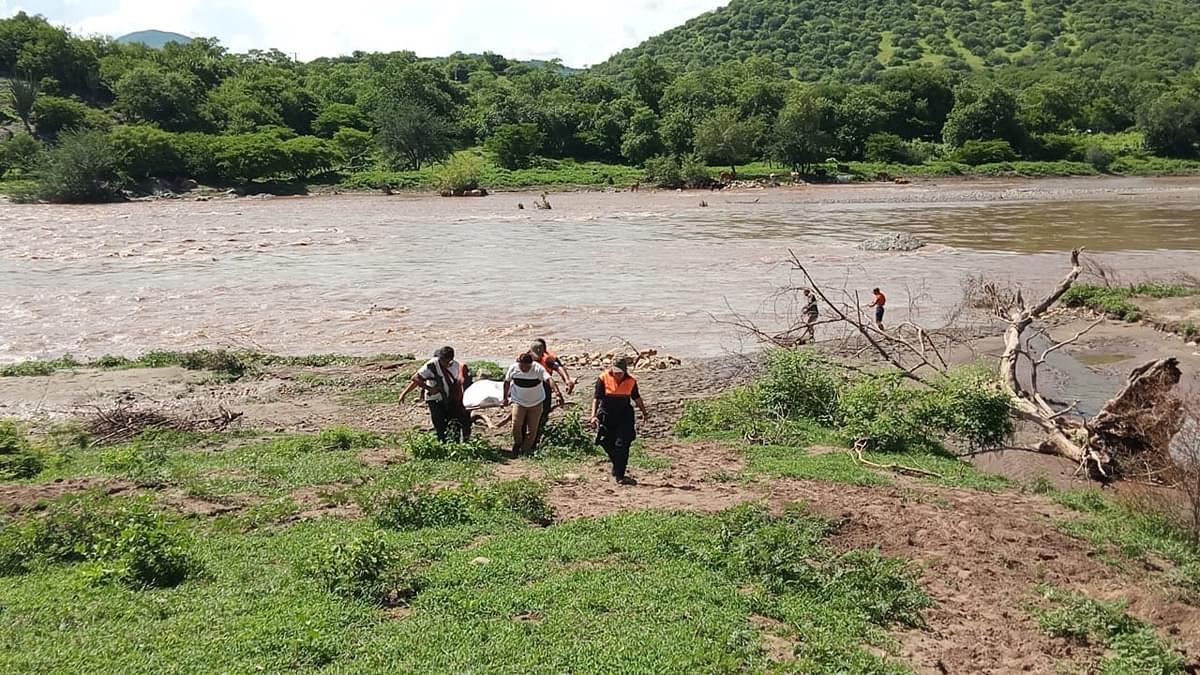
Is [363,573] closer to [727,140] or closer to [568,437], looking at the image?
[568,437]

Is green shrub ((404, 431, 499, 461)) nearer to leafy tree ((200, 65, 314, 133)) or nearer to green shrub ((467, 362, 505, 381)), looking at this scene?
green shrub ((467, 362, 505, 381))

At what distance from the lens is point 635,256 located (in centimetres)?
3919

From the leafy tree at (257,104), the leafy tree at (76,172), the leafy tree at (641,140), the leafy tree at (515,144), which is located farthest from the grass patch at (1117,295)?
the leafy tree at (257,104)

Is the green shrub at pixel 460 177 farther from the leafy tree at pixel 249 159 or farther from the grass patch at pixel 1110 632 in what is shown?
the grass patch at pixel 1110 632

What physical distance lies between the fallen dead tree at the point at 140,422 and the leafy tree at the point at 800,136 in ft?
254

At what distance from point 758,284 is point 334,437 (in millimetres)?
→ 20644

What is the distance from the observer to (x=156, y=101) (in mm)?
98500

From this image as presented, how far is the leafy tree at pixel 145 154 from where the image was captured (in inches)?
2948

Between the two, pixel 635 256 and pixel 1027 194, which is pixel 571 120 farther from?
pixel 635 256

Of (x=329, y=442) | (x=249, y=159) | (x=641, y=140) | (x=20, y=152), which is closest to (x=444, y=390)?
(x=329, y=442)

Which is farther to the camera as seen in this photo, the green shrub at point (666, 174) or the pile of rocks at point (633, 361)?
the green shrub at point (666, 174)

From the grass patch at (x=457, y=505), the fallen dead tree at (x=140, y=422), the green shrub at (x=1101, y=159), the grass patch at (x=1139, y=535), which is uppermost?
the green shrub at (x=1101, y=159)

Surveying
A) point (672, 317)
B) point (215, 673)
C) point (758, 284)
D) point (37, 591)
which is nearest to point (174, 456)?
point (37, 591)

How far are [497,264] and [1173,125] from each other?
83.2 metres
